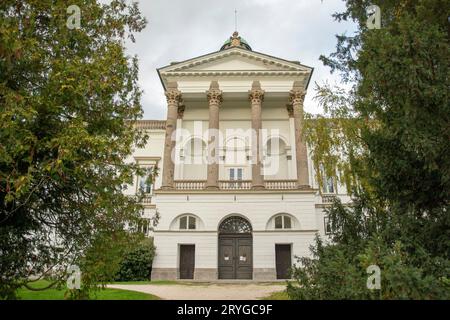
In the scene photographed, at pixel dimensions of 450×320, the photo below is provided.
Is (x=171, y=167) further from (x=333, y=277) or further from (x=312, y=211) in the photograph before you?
(x=333, y=277)

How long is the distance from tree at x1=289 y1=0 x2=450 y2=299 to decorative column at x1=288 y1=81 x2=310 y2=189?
13829 millimetres

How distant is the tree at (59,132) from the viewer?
5.93 meters

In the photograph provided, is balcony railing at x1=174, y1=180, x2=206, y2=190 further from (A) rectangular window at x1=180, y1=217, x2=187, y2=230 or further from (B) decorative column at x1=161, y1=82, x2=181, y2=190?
(A) rectangular window at x1=180, y1=217, x2=187, y2=230

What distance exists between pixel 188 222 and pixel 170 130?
21.9 feet

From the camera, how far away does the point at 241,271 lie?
74.4 feet

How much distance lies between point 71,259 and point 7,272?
4.46 ft

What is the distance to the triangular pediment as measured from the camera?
27062 millimetres

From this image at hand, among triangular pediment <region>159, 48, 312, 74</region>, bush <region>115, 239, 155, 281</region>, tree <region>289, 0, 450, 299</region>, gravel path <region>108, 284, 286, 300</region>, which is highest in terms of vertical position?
triangular pediment <region>159, 48, 312, 74</region>

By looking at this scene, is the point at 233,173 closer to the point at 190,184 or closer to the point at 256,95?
the point at 190,184

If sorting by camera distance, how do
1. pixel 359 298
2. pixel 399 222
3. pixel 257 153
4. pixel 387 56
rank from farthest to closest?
pixel 257 153
pixel 399 222
pixel 387 56
pixel 359 298

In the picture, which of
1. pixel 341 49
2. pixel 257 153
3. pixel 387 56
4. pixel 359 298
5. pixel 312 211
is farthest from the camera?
pixel 257 153

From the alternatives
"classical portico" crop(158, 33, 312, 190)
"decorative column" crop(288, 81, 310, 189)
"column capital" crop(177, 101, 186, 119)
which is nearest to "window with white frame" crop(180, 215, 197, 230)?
"classical portico" crop(158, 33, 312, 190)

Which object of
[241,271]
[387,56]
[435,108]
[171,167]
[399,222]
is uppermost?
[171,167]
